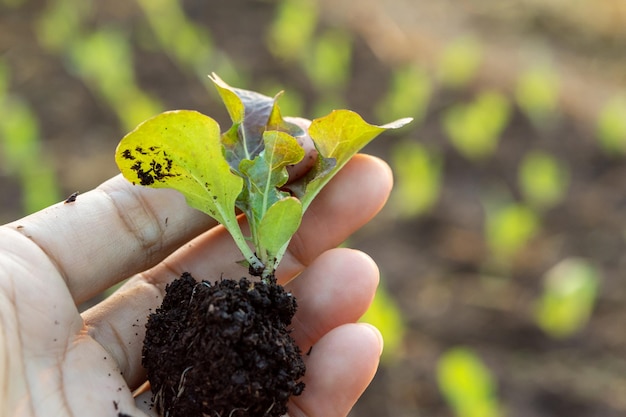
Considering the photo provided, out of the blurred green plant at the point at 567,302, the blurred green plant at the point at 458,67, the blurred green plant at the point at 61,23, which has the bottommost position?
the blurred green plant at the point at 567,302

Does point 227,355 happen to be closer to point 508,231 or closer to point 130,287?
point 130,287

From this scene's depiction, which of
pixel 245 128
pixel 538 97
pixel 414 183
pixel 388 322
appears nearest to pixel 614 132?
pixel 538 97

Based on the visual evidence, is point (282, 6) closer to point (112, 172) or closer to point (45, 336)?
point (112, 172)

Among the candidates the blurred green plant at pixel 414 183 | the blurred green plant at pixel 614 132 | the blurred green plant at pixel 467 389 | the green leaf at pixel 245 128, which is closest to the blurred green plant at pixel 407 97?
the blurred green plant at pixel 414 183

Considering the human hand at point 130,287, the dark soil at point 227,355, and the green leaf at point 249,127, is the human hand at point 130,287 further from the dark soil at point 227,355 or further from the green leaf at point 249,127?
the green leaf at point 249,127

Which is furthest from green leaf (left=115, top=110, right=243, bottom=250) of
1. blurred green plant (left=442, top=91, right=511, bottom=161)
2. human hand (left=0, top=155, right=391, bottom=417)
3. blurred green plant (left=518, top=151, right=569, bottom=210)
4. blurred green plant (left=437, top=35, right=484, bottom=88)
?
blurred green plant (left=437, top=35, right=484, bottom=88)

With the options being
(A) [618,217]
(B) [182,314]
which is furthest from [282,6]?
(B) [182,314]
